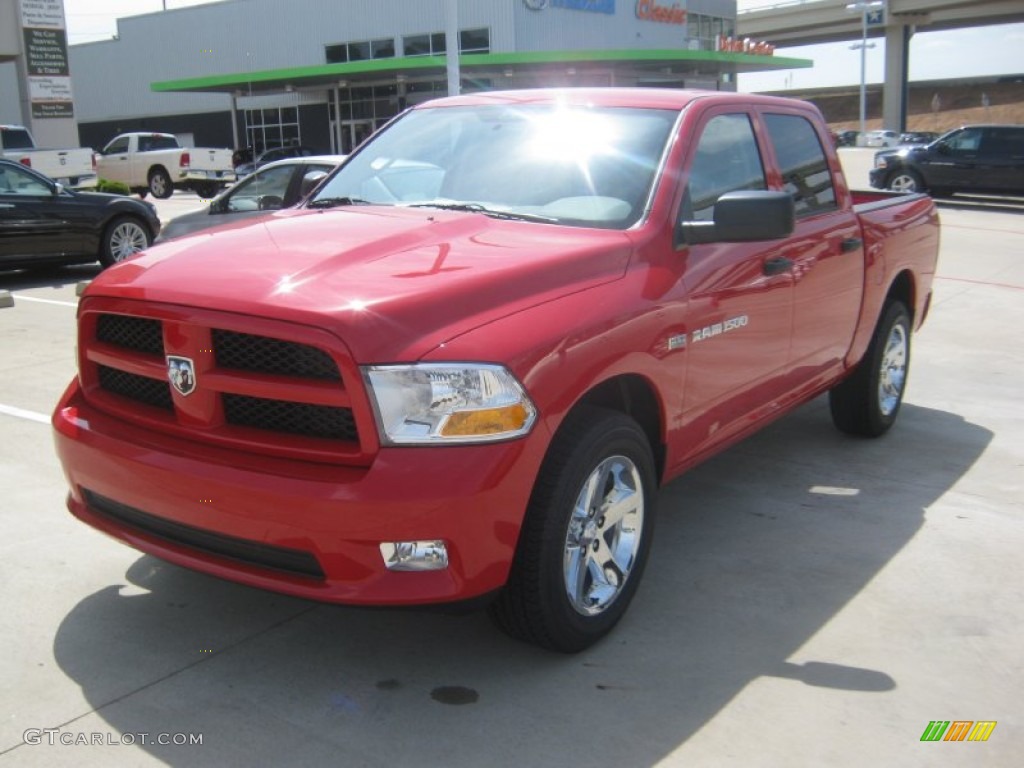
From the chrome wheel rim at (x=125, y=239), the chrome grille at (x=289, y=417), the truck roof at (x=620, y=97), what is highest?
the truck roof at (x=620, y=97)

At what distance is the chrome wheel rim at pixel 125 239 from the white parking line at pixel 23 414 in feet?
22.5

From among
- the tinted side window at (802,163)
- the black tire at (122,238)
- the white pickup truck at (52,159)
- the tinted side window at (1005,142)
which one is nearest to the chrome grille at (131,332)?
the tinted side window at (802,163)

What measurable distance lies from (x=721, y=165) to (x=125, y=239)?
10.6m

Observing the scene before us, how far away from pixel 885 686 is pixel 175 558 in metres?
2.35

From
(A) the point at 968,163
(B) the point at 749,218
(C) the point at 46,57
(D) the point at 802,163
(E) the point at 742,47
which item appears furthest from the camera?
(E) the point at 742,47

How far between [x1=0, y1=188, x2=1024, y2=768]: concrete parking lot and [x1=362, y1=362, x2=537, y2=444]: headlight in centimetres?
59

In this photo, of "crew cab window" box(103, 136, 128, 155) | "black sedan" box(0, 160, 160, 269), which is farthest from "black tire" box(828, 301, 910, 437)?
"crew cab window" box(103, 136, 128, 155)

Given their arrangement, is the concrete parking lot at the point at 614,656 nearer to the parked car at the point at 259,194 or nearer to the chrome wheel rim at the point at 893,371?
the chrome wheel rim at the point at 893,371

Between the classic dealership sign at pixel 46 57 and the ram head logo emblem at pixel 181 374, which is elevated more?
the classic dealership sign at pixel 46 57

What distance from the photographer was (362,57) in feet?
146

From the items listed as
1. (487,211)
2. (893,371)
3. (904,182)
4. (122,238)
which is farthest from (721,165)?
(904,182)

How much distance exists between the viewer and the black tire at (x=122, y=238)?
43.1ft

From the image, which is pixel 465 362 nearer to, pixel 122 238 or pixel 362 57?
pixel 122 238

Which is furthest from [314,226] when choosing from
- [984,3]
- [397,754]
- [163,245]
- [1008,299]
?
[984,3]
